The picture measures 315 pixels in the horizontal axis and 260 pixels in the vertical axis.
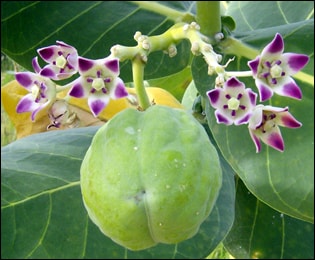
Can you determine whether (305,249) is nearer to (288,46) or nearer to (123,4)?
(288,46)

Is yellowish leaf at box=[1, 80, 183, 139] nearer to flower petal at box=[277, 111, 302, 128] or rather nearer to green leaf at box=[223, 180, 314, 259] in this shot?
green leaf at box=[223, 180, 314, 259]

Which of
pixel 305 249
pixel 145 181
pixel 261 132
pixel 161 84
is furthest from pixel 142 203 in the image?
pixel 161 84

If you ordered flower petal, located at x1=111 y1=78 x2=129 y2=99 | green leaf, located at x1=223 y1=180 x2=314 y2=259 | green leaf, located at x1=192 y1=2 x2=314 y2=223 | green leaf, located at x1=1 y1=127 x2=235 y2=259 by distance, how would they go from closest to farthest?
flower petal, located at x1=111 y1=78 x2=129 y2=99 → green leaf, located at x1=192 y1=2 x2=314 y2=223 → green leaf, located at x1=1 y1=127 x2=235 y2=259 → green leaf, located at x1=223 y1=180 x2=314 y2=259

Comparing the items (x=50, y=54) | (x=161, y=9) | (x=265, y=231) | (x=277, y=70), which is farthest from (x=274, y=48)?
(x=265, y=231)

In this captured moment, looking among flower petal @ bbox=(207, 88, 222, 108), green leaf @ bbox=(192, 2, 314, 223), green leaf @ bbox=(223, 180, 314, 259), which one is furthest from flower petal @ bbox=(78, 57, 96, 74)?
green leaf @ bbox=(223, 180, 314, 259)

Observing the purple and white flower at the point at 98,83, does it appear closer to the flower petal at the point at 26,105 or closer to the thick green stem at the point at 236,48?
the flower petal at the point at 26,105

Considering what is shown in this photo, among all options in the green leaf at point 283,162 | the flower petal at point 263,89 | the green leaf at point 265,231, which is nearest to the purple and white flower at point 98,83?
the flower petal at point 263,89

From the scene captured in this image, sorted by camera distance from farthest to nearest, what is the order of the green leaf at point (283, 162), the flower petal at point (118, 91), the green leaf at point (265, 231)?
the green leaf at point (265, 231) → the green leaf at point (283, 162) → the flower petal at point (118, 91)
